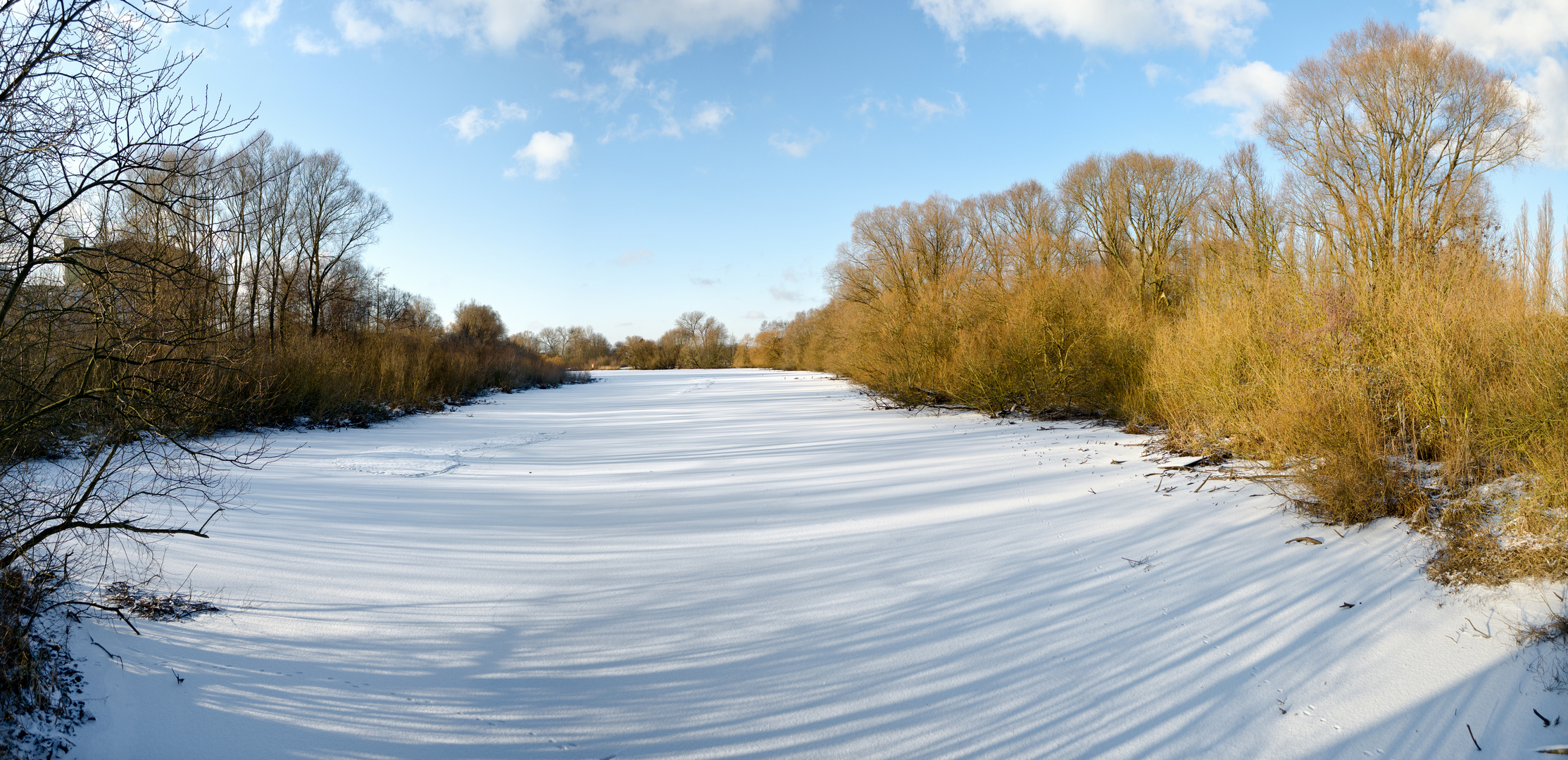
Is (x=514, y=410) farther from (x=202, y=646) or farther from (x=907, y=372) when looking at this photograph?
(x=202, y=646)

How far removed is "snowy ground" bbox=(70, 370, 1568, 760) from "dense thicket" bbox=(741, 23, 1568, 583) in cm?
67

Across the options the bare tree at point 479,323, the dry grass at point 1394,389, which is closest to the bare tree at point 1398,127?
the dry grass at point 1394,389

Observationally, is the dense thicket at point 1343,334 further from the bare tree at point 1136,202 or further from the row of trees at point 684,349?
the row of trees at point 684,349

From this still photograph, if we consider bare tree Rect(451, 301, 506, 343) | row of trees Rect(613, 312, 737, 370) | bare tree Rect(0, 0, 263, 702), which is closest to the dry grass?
bare tree Rect(0, 0, 263, 702)

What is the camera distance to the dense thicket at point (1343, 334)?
4.23 m

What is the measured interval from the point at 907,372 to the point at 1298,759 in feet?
49.1

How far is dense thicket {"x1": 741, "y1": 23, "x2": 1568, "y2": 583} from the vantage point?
13.9 feet

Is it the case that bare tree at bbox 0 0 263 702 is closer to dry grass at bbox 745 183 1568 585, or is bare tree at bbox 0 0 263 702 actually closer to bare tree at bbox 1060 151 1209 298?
dry grass at bbox 745 183 1568 585

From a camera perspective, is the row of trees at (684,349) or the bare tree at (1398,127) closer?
the bare tree at (1398,127)

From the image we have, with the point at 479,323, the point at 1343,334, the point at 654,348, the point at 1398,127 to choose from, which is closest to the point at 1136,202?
the point at 1398,127

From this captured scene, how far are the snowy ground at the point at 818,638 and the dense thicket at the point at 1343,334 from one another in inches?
26.6

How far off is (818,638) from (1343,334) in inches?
221

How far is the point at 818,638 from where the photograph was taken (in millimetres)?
3605

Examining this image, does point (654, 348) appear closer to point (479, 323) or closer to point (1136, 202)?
point (479, 323)
